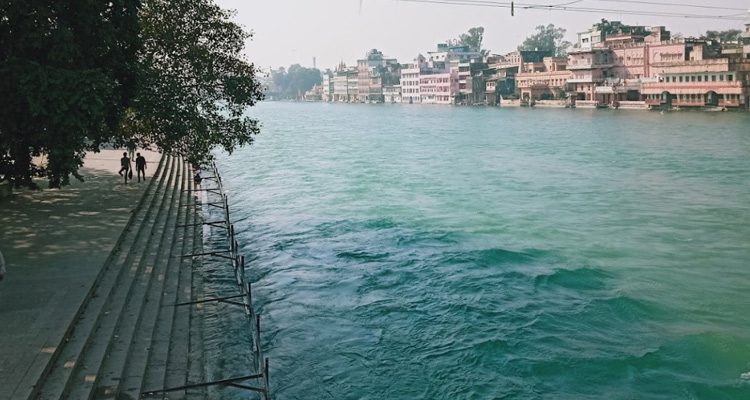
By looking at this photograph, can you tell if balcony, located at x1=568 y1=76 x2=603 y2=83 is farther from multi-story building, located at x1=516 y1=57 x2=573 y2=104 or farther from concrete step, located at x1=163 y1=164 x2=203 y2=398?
concrete step, located at x1=163 y1=164 x2=203 y2=398

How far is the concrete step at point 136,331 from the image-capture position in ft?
24.2

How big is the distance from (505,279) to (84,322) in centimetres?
908

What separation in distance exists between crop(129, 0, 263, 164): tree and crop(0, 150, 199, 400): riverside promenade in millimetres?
2151

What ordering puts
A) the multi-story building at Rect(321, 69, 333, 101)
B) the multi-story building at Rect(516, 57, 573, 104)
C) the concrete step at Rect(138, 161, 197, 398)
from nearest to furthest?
the concrete step at Rect(138, 161, 197, 398) < the multi-story building at Rect(516, 57, 573, 104) < the multi-story building at Rect(321, 69, 333, 101)

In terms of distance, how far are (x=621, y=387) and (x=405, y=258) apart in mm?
7388

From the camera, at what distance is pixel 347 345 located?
10906 mm

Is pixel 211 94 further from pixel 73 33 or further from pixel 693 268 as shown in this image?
pixel 693 268

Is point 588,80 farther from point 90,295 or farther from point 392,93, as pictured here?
point 90,295

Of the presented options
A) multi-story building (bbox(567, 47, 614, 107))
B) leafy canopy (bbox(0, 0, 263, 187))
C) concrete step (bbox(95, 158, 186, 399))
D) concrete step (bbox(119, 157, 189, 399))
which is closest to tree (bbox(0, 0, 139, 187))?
leafy canopy (bbox(0, 0, 263, 187))

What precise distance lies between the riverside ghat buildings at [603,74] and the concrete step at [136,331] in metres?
64.5

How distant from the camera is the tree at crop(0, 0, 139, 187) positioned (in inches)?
447

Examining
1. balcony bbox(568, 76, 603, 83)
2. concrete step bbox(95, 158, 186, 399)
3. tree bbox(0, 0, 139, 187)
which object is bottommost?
concrete step bbox(95, 158, 186, 399)

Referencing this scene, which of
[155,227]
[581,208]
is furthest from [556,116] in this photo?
[155,227]

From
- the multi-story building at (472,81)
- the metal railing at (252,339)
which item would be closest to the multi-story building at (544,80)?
the multi-story building at (472,81)
